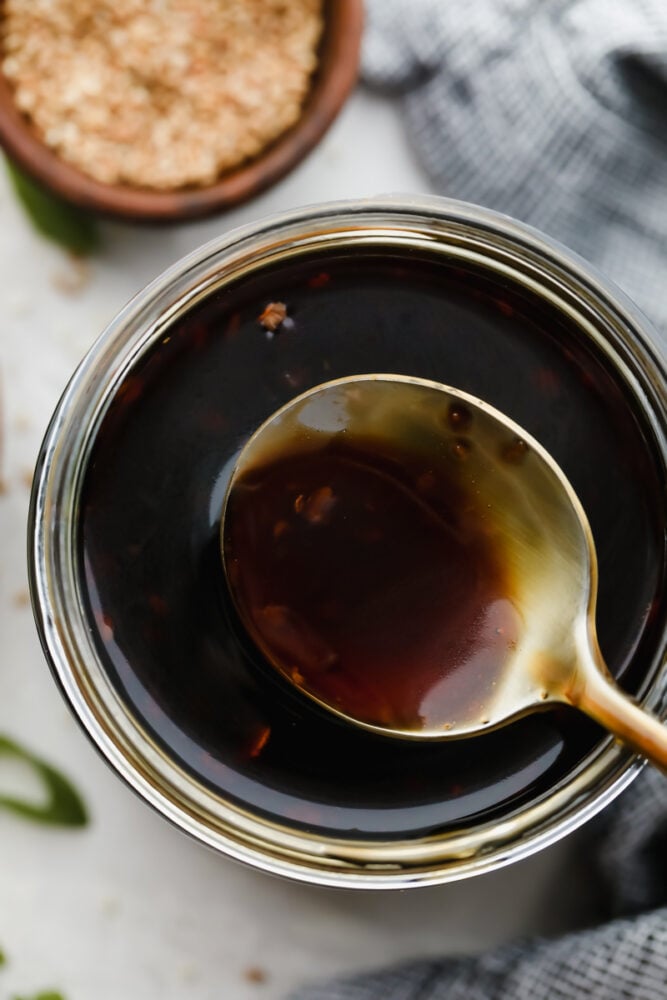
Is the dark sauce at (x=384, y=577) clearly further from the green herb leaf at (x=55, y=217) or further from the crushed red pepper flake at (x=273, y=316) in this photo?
the green herb leaf at (x=55, y=217)

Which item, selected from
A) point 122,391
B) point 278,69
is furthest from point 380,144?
point 122,391

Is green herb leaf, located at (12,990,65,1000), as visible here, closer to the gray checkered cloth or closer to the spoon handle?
the gray checkered cloth

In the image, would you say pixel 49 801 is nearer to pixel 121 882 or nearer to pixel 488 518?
pixel 121 882

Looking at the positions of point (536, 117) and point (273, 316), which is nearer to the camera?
point (273, 316)

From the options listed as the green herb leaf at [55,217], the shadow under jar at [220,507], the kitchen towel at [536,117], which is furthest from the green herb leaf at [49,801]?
→ the kitchen towel at [536,117]

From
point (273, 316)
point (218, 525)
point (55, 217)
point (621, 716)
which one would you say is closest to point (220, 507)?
point (218, 525)
